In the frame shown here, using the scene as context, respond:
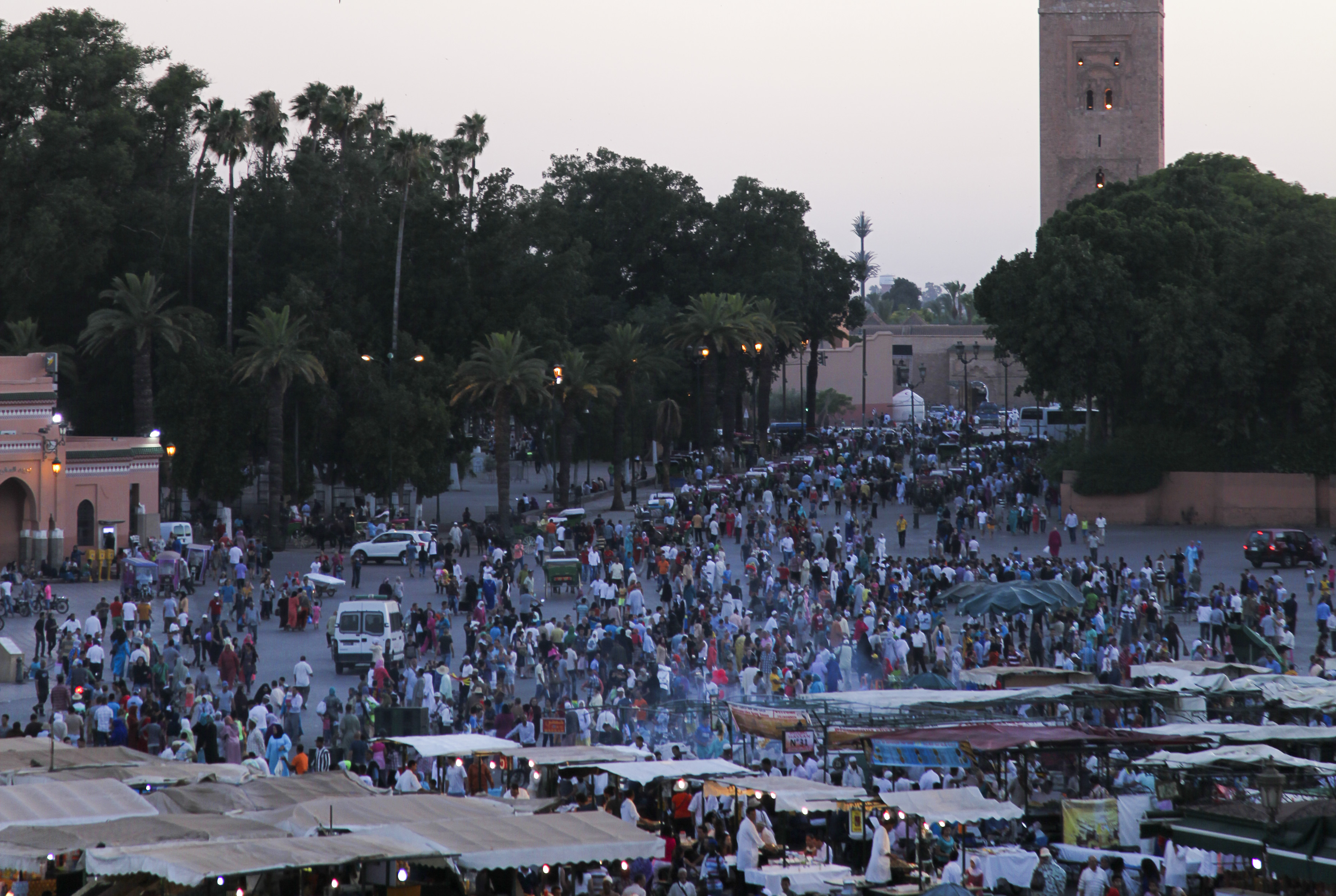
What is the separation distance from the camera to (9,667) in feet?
97.2

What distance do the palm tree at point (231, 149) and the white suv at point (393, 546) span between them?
15100 millimetres

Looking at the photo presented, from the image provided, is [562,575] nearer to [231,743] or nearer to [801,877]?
[231,743]

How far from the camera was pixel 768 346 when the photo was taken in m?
70.9

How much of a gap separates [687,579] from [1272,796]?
19953 millimetres

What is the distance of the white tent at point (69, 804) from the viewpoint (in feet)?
48.6

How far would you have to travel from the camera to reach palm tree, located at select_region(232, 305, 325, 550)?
48.0 metres

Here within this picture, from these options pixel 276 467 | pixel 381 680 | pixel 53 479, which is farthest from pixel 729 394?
pixel 381 680

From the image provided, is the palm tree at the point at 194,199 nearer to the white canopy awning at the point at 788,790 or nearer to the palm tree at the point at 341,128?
the palm tree at the point at 341,128

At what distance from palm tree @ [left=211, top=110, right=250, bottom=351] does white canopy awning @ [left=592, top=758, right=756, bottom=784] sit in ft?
130

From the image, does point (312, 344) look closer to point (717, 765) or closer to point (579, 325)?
point (579, 325)

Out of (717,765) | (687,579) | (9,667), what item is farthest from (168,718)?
(687,579)

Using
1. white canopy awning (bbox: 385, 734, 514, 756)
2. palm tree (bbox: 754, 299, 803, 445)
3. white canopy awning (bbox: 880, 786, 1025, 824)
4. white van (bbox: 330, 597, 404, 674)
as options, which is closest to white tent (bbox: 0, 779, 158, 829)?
white canopy awning (bbox: 385, 734, 514, 756)

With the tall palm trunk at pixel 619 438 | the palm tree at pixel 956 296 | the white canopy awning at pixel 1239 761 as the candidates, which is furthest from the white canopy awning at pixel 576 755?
the palm tree at pixel 956 296

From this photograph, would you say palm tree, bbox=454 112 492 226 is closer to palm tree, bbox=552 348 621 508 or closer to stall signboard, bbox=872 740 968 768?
palm tree, bbox=552 348 621 508
